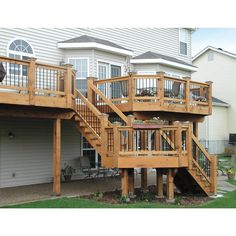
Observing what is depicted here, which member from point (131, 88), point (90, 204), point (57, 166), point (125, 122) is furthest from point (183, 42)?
point (90, 204)

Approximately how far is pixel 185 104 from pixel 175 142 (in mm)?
3310

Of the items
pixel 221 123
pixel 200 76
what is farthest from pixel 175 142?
pixel 200 76

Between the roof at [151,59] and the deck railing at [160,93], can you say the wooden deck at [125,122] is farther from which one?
the roof at [151,59]

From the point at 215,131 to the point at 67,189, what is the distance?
17.6 metres

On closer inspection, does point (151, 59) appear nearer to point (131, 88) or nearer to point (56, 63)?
point (56, 63)

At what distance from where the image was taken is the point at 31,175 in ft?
44.4

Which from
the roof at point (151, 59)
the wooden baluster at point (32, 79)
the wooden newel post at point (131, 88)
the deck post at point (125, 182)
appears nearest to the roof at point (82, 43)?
the roof at point (151, 59)

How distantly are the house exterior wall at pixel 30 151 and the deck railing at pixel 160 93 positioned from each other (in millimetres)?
2672

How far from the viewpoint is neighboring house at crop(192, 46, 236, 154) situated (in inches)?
1053

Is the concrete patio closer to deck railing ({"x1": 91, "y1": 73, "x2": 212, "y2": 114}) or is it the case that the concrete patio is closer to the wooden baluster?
the wooden baluster

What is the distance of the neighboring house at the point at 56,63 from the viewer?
1295 cm

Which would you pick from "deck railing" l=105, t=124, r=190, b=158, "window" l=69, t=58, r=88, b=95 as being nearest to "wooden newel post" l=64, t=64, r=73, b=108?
"deck railing" l=105, t=124, r=190, b=158

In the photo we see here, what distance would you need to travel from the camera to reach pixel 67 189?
12.0 metres
